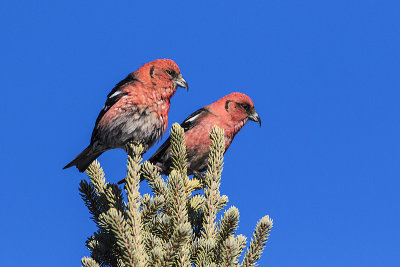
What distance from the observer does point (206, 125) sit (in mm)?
5957

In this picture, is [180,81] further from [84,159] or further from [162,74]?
[84,159]

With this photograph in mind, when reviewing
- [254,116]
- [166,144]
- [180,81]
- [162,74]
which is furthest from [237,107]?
A: [162,74]

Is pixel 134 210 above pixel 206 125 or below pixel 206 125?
below

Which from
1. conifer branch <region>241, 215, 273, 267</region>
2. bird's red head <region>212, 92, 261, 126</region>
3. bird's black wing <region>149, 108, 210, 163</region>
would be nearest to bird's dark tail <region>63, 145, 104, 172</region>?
bird's black wing <region>149, 108, 210, 163</region>

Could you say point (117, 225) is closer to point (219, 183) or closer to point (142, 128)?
point (219, 183)

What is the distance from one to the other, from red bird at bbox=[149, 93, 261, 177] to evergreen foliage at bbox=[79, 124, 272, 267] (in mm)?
2458

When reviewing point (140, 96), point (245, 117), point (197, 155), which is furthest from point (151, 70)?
point (245, 117)

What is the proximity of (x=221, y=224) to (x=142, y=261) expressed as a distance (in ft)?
1.93

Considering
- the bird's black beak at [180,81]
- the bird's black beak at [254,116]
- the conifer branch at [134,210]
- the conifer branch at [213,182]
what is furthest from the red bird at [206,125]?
the conifer branch at [134,210]

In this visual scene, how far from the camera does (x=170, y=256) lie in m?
2.33

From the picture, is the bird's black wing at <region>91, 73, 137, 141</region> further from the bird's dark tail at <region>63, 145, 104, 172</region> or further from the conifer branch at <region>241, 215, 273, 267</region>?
the conifer branch at <region>241, 215, 273, 267</region>

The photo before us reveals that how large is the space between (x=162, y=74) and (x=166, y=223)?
8.66 feet

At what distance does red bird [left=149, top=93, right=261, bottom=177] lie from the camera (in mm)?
5715

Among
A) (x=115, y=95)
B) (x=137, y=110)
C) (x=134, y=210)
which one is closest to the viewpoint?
(x=134, y=210)
